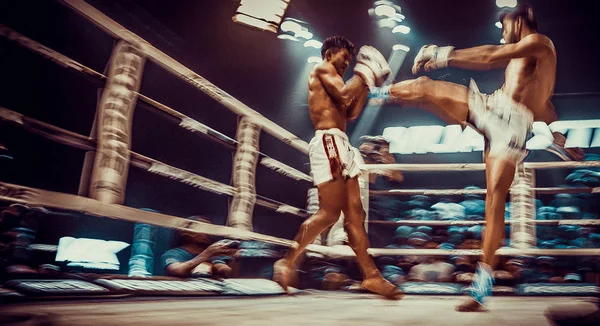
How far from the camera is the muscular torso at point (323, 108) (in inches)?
78.9

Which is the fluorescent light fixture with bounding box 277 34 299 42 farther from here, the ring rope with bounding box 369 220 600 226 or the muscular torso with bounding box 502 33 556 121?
the muscular torso with bounding box 502 33 556 121

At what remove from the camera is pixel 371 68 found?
2.00m

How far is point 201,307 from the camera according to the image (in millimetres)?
1452

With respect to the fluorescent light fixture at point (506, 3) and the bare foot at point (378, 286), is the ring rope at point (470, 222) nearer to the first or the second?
the bare foot at point (378, 286)

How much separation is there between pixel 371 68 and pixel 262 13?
207 cm

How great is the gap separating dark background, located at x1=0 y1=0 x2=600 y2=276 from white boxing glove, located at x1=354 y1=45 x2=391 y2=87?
167cm

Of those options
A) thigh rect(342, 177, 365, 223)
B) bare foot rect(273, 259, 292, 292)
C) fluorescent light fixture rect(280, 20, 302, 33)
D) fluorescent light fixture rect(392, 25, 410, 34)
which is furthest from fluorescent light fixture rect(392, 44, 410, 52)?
bare foot rect(273, 259, 292, 292)

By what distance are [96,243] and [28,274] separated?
3.79 feet

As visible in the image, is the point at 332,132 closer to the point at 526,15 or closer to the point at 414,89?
the point at 414,89

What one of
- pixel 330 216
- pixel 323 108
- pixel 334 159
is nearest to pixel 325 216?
pixel 330 216

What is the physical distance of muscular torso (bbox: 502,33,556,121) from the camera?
1.71 m

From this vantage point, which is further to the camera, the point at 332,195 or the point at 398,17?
the point at 398,17

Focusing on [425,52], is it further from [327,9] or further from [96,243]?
[327,9]

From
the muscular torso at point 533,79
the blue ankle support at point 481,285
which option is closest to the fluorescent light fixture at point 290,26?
the muscular torso at point 533,79
